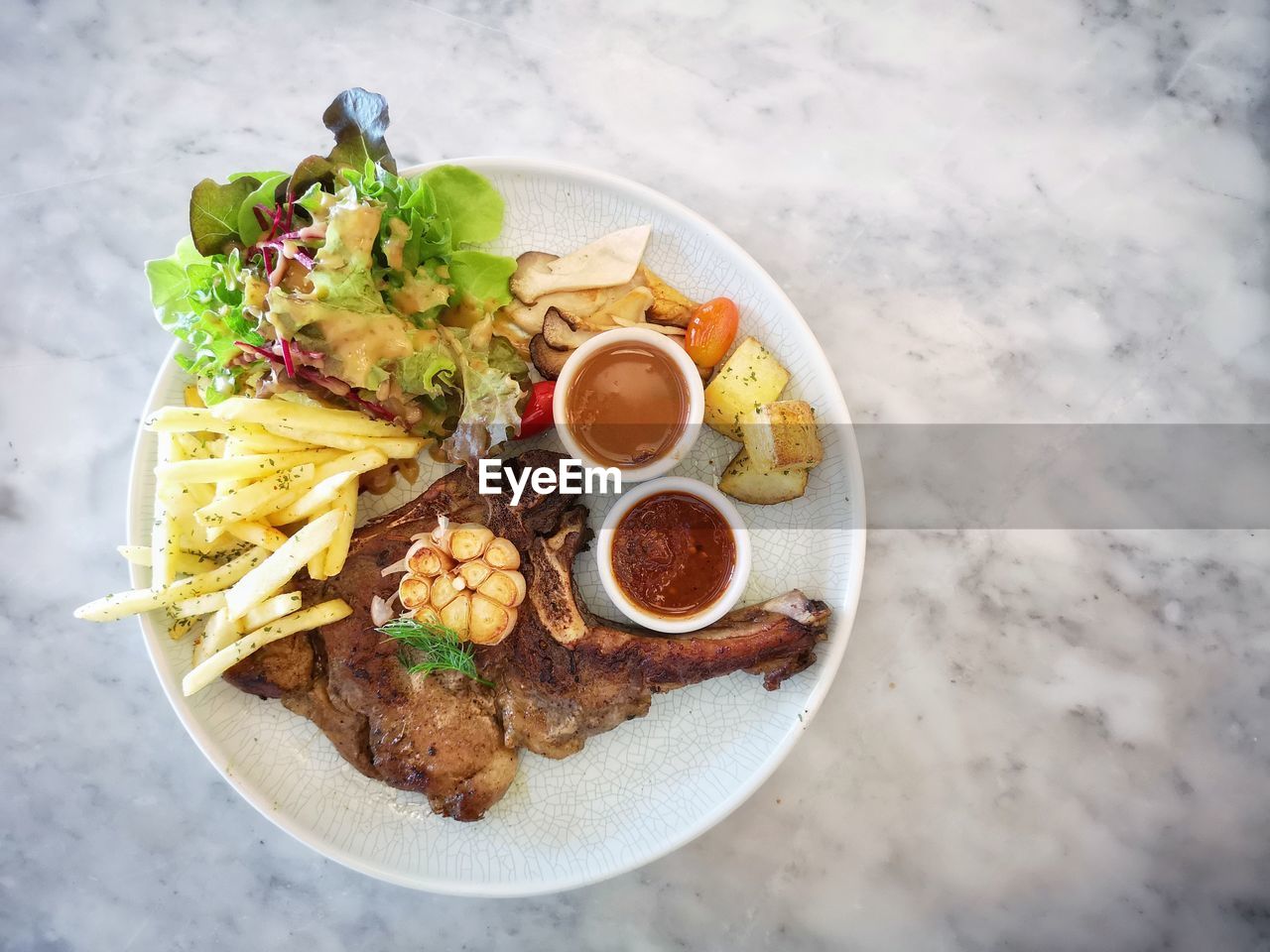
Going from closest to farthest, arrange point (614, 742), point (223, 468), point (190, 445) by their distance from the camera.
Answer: point (223, 468) < point (190, 445) < point (614, 742)

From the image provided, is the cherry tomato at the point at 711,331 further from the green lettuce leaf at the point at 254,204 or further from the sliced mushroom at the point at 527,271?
the green lettuce leaf at the point at 254,204

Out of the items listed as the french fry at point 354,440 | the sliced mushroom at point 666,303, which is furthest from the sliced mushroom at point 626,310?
the french fry at point 354,440

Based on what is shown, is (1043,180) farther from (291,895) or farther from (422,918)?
(291,895)

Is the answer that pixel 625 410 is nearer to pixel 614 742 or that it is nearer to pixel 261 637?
pixel 614 742

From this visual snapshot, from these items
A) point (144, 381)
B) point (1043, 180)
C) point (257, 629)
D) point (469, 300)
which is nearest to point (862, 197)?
point (1043, 180)

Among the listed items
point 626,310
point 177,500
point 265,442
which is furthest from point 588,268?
point 177,500
